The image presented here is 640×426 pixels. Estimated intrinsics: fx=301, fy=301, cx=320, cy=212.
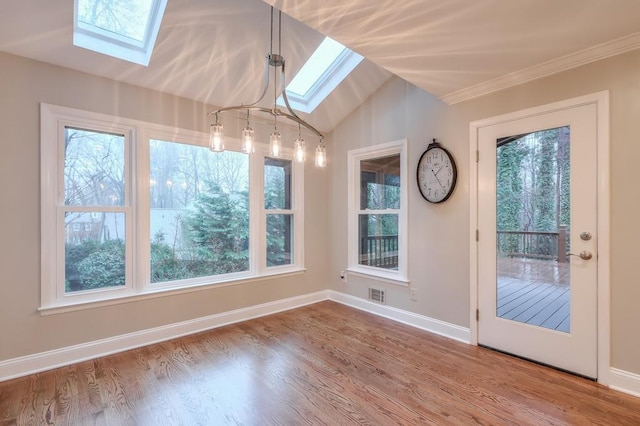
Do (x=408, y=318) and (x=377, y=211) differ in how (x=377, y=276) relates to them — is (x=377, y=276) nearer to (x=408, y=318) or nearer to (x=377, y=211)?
(x=408, y=318)

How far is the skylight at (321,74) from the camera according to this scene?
11.5 ft

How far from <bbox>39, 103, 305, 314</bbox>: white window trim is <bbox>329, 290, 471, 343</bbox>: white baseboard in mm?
1054

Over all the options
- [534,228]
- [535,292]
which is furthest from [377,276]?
[534,228]

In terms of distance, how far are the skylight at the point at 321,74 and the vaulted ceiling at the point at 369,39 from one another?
0.87 feet

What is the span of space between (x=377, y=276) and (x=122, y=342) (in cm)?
287

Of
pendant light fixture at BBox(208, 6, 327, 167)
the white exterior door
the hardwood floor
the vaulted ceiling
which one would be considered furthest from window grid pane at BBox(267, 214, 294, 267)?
the white exterior door

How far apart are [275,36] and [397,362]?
321 cm

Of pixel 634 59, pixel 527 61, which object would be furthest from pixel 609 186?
pixel 527 61

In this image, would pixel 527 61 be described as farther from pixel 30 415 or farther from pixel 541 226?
pixel 30 415

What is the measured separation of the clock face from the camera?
3148 millimetres

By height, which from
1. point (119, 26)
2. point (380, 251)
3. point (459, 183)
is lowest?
point (380, 251)

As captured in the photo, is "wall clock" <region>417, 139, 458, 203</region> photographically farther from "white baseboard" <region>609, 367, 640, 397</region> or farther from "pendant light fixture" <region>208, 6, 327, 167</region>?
"white baseboard" <region>609, 367, 640, 397</region>

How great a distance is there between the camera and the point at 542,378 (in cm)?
237

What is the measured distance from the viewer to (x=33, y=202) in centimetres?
248
